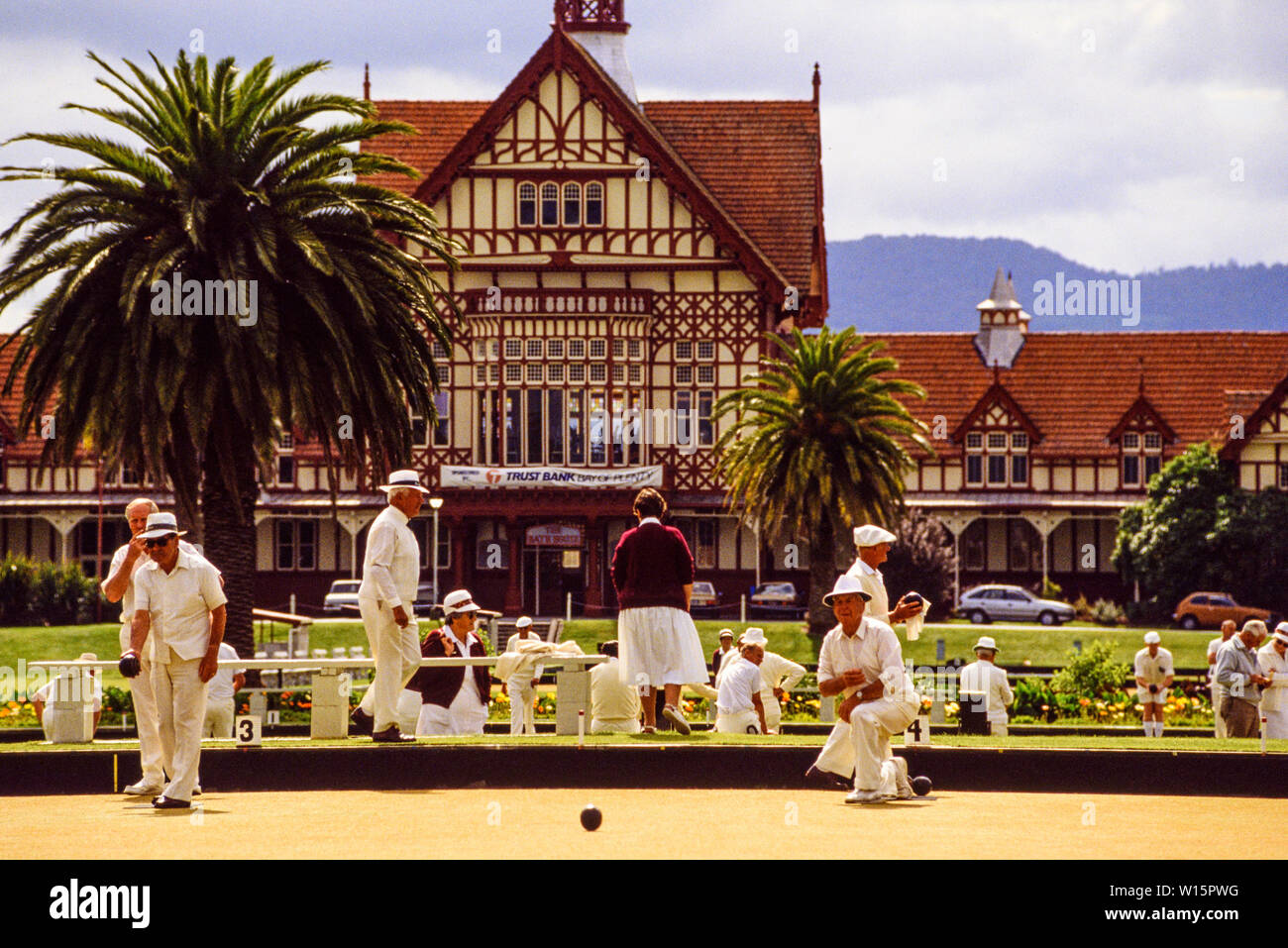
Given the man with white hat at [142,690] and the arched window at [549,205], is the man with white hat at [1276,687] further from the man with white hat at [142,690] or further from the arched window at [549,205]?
the arched window at [549,205]

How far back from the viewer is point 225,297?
90.9ft

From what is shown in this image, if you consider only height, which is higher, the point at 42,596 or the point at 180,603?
the point at 42,596

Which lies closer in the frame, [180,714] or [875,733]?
[180,714]

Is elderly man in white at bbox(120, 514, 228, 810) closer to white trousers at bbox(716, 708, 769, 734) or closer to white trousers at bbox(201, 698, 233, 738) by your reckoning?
white trousers at bbox(201, 698, 233, 738)

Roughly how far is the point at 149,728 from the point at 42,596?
41452mm

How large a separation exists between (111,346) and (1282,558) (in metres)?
39.3

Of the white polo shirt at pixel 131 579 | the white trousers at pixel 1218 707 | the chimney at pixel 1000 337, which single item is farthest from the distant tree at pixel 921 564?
the white polo shirt at pixel 131 579

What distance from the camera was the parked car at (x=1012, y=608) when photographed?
197 feet

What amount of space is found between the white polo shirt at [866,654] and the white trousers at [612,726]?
3472 millimetres

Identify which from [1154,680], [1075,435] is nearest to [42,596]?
[1075,435]

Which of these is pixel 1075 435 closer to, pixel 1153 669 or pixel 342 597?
pixel 342 597

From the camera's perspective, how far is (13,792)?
50.7 ft

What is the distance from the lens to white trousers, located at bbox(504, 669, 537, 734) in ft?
60.4
